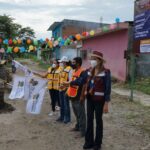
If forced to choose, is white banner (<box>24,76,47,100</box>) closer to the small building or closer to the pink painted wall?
the small building

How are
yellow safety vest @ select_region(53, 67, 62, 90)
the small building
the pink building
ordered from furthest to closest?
1. the pink building
2. the small building
3. yellow safety vest @ select_region(53, 67, 62, 90)

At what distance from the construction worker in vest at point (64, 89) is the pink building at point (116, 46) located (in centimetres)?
925

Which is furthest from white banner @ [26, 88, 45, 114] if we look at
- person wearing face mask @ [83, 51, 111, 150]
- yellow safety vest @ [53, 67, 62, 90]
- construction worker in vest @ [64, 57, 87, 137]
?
person wearing face mask @ [83, 51, 111, 150]

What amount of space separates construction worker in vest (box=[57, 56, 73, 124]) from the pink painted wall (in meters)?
11.4

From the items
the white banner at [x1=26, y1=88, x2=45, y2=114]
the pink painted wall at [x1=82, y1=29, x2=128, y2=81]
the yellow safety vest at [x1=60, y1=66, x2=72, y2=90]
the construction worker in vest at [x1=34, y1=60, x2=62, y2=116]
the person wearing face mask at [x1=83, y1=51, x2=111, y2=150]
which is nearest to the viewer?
the person wearing face mask at [x1=83, y1=51, x2=111, y2=150]

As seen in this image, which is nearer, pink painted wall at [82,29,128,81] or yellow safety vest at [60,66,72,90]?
yellow safety vest at [60,66,72,90]

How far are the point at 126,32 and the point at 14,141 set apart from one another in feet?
44.7

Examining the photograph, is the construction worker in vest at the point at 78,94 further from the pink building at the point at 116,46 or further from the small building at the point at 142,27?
the pink building at the point at 116,46

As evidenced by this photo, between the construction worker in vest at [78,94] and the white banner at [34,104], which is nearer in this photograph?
the construction worker in vest at [78,94]

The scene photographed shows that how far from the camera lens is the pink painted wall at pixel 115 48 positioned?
20.5 metres

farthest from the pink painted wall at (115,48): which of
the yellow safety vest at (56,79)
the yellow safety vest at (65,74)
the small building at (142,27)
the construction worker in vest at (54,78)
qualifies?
the yellow safety vest at (65,74)

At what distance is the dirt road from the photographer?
7.16 metres

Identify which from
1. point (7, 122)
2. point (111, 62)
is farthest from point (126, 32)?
point (7, 122)

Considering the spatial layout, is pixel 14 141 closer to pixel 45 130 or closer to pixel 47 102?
pixel 45 130
